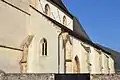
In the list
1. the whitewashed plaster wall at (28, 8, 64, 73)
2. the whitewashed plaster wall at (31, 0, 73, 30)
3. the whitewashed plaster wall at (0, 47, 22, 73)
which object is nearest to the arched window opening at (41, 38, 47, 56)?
the whitewashed plaster wall at (28, 8, 64, 73)

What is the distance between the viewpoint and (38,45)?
765 inches

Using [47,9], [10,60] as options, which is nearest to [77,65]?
[47,9]

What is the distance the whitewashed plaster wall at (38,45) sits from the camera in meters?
18.9

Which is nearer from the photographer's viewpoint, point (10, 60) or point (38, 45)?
point (10, 60)

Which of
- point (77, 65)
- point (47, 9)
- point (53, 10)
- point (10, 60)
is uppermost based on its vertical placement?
point (53, 10)

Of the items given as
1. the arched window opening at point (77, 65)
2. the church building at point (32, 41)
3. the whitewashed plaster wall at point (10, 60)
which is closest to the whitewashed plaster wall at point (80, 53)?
the church building at point (32, 41)

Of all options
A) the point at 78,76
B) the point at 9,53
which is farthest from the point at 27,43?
the point at 78,76

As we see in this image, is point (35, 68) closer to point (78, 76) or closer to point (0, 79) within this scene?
point (0, 79)

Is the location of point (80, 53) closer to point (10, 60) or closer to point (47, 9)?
point (47, 9)

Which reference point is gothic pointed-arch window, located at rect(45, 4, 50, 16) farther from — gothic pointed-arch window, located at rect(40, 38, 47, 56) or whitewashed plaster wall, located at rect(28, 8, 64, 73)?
gothic pointed-arch window, located at rect(40, 38, 47, 56)

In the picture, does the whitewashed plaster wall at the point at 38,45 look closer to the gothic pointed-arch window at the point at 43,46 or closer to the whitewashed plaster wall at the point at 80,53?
the gothic pointed-arch window at the point at 43,46

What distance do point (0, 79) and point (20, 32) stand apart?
7.32m

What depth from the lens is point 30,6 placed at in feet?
66.4

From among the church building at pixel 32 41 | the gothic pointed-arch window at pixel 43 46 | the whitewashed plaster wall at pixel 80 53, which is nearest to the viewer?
the church building at pixel 32 41
